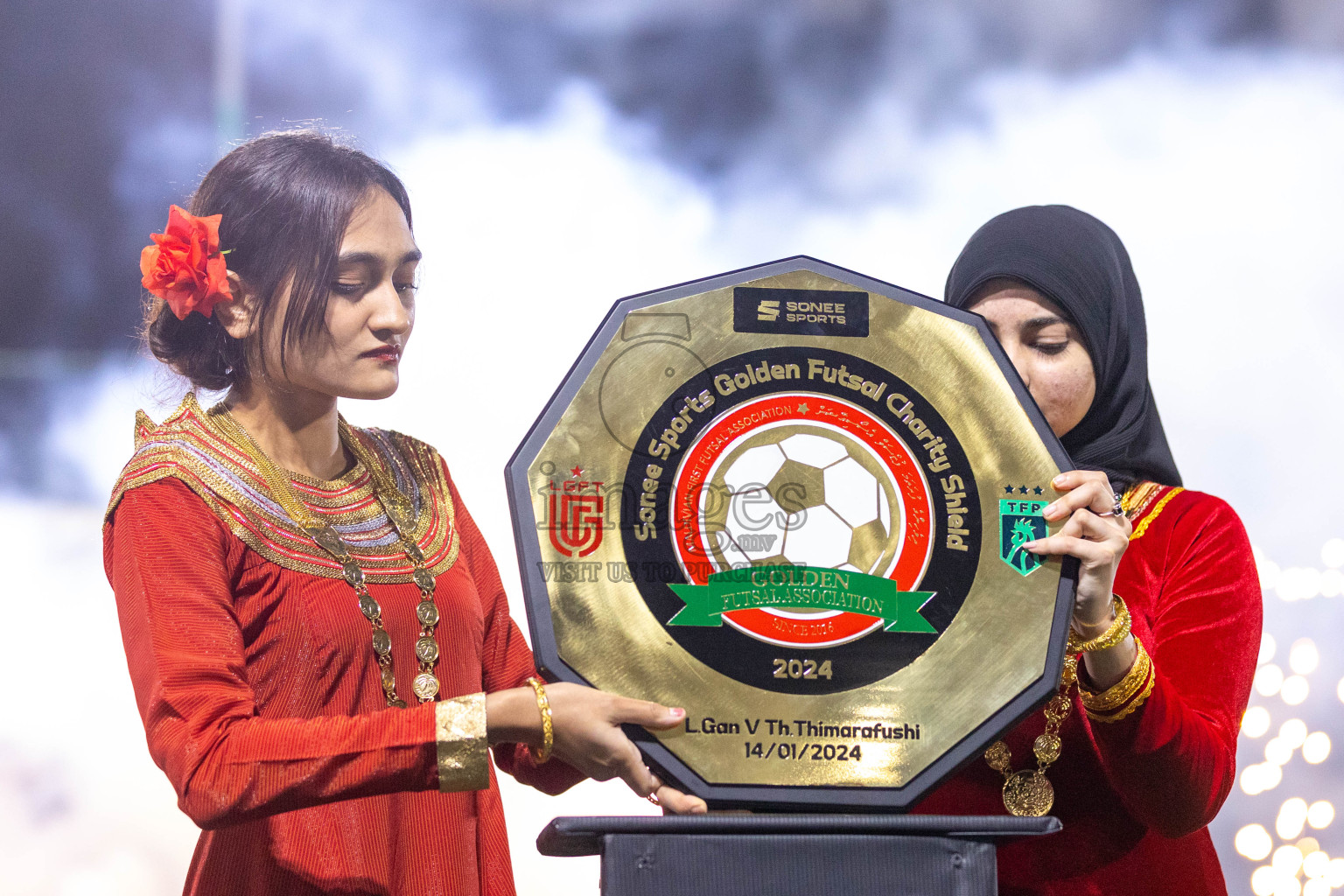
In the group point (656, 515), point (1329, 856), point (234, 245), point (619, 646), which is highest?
point (234, 245)

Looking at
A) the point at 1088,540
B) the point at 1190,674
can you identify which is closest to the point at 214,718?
the point at 1088,540

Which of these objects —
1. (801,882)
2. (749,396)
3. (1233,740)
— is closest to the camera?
(801,882)

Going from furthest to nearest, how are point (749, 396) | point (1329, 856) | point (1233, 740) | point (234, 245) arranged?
point (1329, 856), point (234, 245), point (1233, 740), point (749, 396)

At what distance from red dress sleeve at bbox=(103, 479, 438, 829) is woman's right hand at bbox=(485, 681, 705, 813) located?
0.07 metres

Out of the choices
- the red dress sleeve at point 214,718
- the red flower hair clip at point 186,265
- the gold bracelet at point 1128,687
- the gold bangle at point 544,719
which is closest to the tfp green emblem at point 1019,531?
the gold bracelet at point 1128,687

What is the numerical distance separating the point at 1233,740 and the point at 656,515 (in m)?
0.62

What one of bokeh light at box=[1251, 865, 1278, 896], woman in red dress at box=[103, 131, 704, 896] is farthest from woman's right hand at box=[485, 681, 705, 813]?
bokeh light at box=[1251, 865, 1278, 896]

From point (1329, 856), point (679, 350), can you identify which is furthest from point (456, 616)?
point (1329, 856)

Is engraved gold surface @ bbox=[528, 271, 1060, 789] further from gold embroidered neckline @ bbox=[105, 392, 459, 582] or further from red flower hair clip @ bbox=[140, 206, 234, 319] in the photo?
red flower hair clip @ bbox=[140, 206, 234, 319]

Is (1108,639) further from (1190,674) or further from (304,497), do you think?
(304,497)

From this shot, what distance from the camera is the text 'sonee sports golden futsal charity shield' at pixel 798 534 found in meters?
0.94

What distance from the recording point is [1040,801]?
1141mm

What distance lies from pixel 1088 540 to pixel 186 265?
2.98 ft

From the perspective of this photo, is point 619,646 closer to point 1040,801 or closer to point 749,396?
point 749,396
